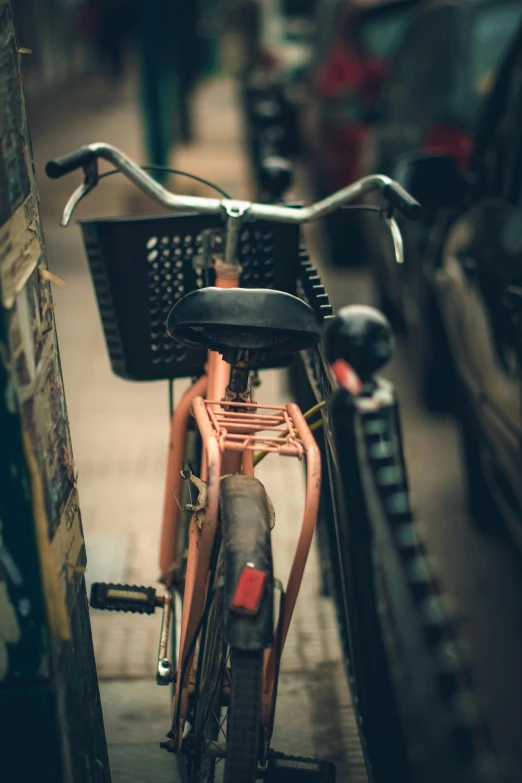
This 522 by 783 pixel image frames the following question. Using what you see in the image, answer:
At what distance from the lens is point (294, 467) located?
488cm

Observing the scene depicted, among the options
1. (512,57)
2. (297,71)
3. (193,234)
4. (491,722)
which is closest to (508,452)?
(491,722)

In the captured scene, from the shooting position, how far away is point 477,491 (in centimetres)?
432

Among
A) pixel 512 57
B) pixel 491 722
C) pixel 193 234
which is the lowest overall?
pixel 491 722

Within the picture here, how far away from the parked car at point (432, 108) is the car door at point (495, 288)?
830mm

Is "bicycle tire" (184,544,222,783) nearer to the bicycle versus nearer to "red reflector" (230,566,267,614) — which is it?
the bicycle

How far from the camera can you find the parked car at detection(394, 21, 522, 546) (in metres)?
3.30

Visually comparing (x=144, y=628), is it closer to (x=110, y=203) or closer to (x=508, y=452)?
(x=508, y=452)

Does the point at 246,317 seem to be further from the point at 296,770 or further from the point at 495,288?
the point at 495,288

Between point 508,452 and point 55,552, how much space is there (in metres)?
1.80

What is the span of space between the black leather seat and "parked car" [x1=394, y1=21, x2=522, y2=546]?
3.61 ft

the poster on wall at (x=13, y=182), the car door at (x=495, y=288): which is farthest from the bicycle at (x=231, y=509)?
the car door at (x=495, y=288)

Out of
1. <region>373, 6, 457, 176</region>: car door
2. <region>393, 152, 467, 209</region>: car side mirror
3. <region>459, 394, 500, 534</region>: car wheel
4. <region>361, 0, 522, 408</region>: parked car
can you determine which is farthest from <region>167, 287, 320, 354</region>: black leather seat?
<region>373, 6, 457, 176</region>: car door

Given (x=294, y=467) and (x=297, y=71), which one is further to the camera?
(x=297, y=71)

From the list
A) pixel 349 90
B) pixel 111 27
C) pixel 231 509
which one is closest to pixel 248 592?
pixel 231 509
